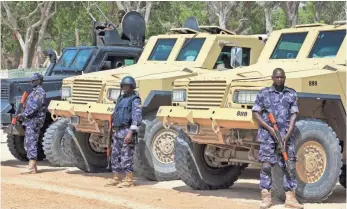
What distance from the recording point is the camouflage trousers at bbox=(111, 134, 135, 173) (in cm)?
1091

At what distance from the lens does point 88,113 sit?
37.9 ft

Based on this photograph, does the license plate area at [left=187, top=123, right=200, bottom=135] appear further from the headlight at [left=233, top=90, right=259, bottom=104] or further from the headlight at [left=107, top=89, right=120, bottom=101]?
the headlight at [left=107, top=89, right=120, bottom=101]

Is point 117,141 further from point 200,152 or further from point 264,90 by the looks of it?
point 264,90

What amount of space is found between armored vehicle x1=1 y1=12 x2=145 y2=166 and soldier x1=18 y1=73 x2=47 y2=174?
54cm

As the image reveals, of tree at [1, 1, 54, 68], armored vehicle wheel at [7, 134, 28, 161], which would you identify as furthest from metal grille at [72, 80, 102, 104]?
tree at [1, 1, 54, 68]

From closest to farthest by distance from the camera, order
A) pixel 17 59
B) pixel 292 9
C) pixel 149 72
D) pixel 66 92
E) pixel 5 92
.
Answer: pixel 149 72, pixel 66 92, pixel 5 92, pixel 292 9, pixel 17 59

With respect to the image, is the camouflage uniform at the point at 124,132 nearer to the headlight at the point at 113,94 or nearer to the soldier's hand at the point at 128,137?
the soldier's hand at the point at 128,137

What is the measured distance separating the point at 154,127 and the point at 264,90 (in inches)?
119

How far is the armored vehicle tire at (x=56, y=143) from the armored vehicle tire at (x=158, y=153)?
2.44m

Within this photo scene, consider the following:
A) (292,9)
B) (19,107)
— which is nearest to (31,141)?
(19,107)

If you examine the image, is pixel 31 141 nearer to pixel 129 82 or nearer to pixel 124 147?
pixel 124 147

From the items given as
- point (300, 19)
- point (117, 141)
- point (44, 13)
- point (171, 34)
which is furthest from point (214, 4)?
point (117, 141)

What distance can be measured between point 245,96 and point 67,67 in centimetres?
661

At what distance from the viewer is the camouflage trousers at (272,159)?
8.64 metres
